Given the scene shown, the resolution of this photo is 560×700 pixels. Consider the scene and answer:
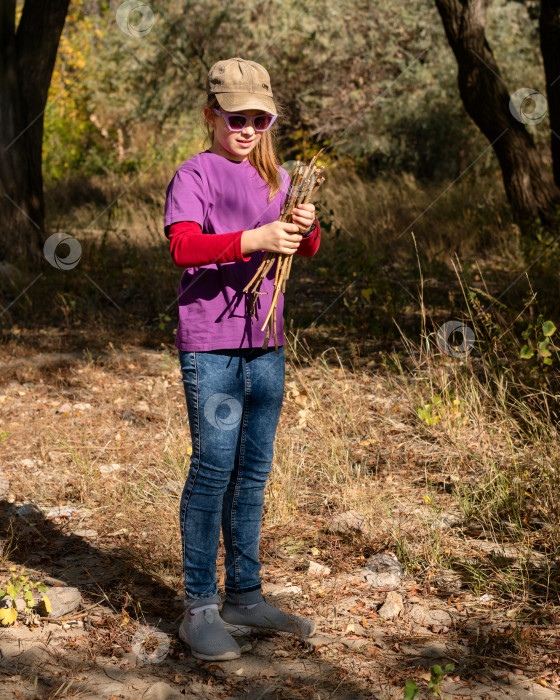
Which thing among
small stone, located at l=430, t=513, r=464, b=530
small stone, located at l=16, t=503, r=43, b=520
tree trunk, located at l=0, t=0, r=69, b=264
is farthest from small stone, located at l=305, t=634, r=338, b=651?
tree trunk, located at l=0, t=0, r=69, b=264

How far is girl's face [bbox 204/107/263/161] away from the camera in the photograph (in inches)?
92.0

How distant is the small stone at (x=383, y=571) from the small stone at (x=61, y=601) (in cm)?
104

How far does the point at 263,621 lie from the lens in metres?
2.62

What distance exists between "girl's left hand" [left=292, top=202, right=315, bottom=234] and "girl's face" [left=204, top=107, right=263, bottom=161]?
0.28 m

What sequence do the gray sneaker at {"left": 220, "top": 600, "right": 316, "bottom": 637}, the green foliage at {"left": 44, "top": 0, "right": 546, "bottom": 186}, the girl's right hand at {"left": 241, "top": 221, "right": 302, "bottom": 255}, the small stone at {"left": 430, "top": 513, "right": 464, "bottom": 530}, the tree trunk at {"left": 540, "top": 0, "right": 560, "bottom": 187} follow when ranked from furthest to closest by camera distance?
the green foliage at {"left": 44, "top": 0, "right": 546, "bottom": 186} < the tree trunk at {"left": 540, "top": 0, "right": 560, "bottom": 187} < the small stone at {"left": 430, "top": 513, "right": 464, "bottom": 530} < the gray sneaker at {"left": 220, "top": 600, "right": 316, "bottom": 637} < the girl's right hand at {"left": 241, "top": 221, "right": 302, "bottom": 255}

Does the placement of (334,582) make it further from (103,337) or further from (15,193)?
(15,193)

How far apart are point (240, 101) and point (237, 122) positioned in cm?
8

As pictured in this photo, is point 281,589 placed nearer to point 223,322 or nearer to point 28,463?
point 223,322

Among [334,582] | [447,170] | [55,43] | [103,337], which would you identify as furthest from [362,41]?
[334,582]

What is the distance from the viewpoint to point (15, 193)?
751 cm

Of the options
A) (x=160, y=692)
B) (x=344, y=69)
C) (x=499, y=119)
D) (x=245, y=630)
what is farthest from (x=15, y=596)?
(x=344, y=69)

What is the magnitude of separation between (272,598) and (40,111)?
20.0ft

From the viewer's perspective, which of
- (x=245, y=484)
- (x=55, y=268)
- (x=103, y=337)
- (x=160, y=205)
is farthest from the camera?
(x=160, y=205)

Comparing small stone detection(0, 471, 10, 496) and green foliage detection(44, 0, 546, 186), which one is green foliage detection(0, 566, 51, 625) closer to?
small stone detection(0, 471, 10, 496)
